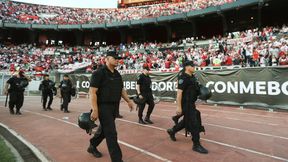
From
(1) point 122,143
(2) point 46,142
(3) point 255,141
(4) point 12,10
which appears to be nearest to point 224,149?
(3) point 255,141

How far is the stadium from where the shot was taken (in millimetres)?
6156

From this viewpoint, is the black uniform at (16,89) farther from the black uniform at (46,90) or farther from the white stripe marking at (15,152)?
the white stripe marking at (15,152)

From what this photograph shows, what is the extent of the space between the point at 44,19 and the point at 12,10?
5.41 meters

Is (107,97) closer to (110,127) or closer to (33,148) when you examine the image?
(110,127)

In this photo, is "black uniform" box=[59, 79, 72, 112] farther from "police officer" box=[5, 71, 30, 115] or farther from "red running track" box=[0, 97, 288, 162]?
"red running track" box=[0, 97, 288, 162]

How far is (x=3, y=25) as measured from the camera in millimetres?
40000

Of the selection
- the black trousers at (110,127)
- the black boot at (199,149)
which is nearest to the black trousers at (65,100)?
the black boot at (199,149)

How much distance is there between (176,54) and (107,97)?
21.9 meters

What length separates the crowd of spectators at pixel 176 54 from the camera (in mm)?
17000

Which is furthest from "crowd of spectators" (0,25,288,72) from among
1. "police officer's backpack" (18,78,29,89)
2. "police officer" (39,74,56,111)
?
"police officer's backpack" (18,78,29,89)

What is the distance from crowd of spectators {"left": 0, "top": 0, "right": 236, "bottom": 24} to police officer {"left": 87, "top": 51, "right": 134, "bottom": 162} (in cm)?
3568

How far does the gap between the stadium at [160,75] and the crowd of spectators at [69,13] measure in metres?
0.17

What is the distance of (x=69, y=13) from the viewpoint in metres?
49.0

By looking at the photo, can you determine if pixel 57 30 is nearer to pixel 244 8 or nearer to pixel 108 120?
pixel 244 8
